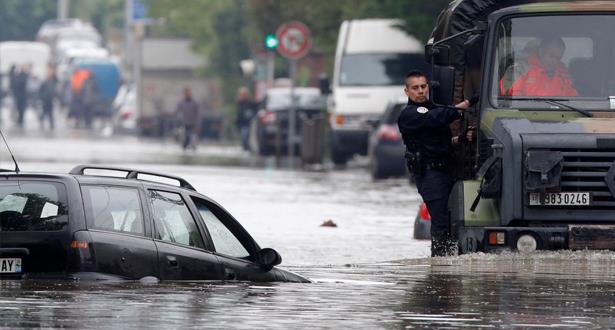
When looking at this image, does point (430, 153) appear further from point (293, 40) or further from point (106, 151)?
point (106, 151)

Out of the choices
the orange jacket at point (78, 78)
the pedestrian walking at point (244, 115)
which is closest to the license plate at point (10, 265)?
the pedestrian walking at point (244, 115)

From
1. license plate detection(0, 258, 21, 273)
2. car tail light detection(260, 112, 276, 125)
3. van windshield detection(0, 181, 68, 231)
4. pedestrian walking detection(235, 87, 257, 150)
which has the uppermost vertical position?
van windshield detection(0, 181, 68, 231)

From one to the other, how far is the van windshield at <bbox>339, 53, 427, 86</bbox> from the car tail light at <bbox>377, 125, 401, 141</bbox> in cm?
706

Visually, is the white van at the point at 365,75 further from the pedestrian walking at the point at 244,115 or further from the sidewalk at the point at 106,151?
the pedestrian walking at the point at 244,115

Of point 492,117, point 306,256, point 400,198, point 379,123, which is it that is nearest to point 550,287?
point 492,117

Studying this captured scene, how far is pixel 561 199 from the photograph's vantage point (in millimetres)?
15602

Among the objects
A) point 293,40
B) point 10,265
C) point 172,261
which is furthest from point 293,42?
point 10,265

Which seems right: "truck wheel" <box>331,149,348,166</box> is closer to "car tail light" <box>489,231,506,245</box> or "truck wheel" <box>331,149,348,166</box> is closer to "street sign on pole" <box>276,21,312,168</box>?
"street sign on pole" <box>276,21,312,168</box>

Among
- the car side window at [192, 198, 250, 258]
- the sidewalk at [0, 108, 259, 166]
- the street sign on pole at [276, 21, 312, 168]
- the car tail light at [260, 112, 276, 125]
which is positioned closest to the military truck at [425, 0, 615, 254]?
the car side window at [192, 198, 250, 258]

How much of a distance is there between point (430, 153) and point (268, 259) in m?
3.56

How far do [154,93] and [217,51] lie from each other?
11.1 feet

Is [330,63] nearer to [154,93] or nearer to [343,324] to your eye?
[154,93]

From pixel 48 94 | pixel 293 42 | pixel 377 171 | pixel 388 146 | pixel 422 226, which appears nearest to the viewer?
pixel 422 226

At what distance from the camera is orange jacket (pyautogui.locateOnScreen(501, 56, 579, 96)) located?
54.7ft
